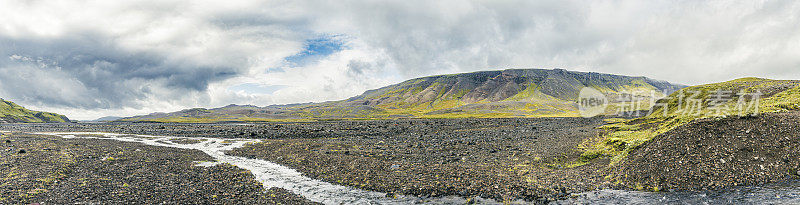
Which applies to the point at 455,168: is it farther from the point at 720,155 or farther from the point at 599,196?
the point at 720,155

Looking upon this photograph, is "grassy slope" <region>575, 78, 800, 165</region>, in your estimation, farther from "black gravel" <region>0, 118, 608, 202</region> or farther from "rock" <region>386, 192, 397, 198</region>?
"rock" <region>386, 192, 397, 198</region>

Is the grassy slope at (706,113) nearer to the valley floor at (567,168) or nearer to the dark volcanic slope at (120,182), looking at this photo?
the valley floor at (567,168)

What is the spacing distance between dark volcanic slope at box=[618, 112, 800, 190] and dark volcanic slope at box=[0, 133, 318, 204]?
65.2 ft

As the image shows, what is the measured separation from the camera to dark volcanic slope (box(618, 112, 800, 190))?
15.4 meters

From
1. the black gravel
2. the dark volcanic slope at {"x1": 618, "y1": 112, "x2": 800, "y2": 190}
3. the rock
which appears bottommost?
the rock

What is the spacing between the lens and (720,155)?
16812 mm

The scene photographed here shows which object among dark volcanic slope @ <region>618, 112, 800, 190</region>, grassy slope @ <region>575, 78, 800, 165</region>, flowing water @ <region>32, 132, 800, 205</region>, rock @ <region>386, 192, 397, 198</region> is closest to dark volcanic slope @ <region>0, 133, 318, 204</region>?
flowing water @ <region>32, 132, 800, 205</region>

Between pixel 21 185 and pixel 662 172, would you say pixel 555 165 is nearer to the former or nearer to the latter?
pixel 662 172

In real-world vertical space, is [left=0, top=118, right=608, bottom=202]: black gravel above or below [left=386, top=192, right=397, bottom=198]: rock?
above

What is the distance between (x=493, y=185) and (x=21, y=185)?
26.3 meters

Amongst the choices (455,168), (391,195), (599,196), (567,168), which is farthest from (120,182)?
(567,168)

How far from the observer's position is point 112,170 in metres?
22.2

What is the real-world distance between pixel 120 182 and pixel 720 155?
35037mm

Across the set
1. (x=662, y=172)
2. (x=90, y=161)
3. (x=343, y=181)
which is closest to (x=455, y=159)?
(x=343, y=181)
